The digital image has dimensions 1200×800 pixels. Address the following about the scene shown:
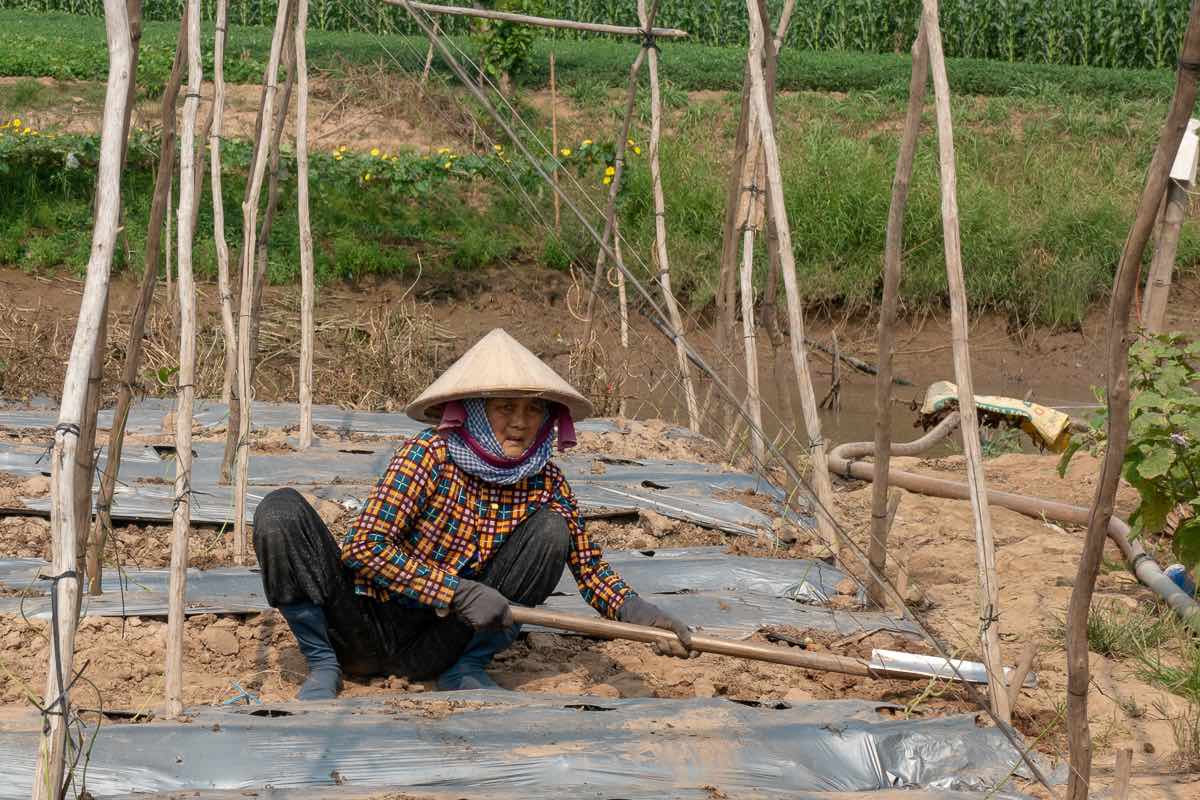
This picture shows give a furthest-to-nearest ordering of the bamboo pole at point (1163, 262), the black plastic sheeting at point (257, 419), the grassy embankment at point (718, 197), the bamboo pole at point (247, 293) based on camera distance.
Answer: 1. the grassy embankment at point (718, 197)
2. the black plastic sheeting at point (257, 419)
3. the bamboo pole at point (1163, 262)
4. the bamboo pole at point (247, 293)

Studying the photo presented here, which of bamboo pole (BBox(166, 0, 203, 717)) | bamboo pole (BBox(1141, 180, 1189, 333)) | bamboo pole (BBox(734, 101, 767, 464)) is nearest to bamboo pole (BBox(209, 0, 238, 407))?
bamboo pole (BBox(166, 0, 203, 717))

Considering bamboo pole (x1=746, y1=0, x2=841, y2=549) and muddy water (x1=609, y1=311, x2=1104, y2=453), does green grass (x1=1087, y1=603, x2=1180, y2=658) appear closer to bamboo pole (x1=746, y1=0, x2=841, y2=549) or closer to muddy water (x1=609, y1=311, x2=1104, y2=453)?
bamboo pole (x1=746, y1=0, x2=841, y2=549)

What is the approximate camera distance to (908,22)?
18.3 meters

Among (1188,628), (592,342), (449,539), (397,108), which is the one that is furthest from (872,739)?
(397,108)

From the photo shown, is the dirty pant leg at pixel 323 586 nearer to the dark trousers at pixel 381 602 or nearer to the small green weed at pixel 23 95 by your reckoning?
the dark trousers at pixel 381 602

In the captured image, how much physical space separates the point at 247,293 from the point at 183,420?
5.59ft

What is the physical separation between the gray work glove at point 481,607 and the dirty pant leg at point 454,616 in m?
0.16

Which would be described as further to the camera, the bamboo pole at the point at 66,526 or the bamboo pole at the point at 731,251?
the bamboo pole at the point at 731,251

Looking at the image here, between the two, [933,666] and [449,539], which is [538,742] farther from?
[933,666]

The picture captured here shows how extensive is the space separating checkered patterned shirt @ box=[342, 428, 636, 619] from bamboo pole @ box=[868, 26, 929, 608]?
67 cm

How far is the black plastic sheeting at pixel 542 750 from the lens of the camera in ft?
7.52

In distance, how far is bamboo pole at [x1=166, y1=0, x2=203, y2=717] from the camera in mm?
2623

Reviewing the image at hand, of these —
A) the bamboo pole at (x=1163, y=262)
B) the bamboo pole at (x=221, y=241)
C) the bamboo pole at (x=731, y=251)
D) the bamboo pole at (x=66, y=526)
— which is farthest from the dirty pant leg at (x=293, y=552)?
the bamboo pole at (x=1163, y=262)

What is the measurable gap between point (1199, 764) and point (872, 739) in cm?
76
